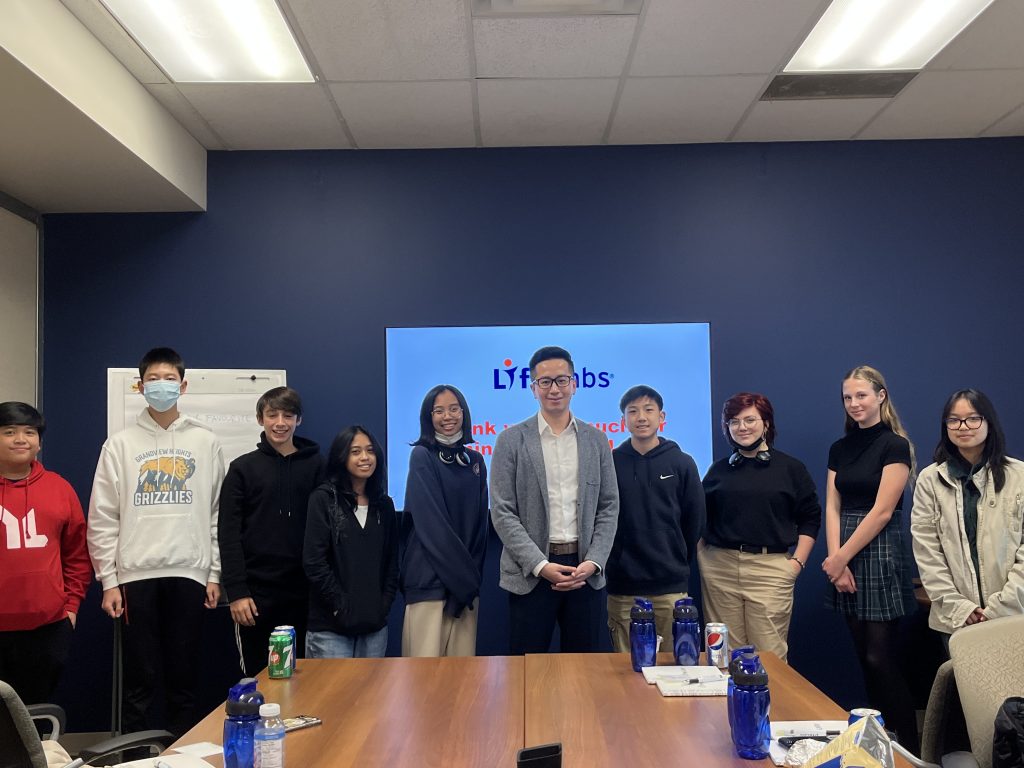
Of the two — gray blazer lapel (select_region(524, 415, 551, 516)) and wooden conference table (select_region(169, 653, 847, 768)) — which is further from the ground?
gray blazer lapel (select_region(524, 415, 551, 516))

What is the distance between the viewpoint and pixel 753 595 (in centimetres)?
365

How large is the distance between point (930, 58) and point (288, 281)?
3.39m

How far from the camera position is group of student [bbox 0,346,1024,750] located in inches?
127

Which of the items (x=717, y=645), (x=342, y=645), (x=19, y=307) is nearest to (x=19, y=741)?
(x=342, y=645)

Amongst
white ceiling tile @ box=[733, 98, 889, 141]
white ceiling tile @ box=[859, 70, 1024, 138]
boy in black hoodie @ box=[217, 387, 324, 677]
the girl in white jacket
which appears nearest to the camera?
the girl in white jacket

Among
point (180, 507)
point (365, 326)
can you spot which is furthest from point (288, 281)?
point (180, 507)

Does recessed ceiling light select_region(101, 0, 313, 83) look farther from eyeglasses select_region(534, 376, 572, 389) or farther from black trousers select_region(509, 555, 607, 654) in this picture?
black trousers select_region(509, 555, 607, 654)

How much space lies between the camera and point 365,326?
4547mm

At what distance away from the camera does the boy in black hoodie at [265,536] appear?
3.51 metres

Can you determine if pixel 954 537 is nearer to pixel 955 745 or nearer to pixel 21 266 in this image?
pixel 955 745

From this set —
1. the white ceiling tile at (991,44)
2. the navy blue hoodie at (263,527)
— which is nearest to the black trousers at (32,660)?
the navy blue hoodie at (263,527)

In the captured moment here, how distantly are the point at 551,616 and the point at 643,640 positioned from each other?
3.07ft

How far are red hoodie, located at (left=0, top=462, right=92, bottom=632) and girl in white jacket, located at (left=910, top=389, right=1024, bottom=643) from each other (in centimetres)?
347

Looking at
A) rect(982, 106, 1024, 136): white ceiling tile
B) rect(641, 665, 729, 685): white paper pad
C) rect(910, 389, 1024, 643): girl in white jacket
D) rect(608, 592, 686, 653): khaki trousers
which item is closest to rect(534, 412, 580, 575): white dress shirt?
rect(608, 592, 686, 653): khaki trousers
